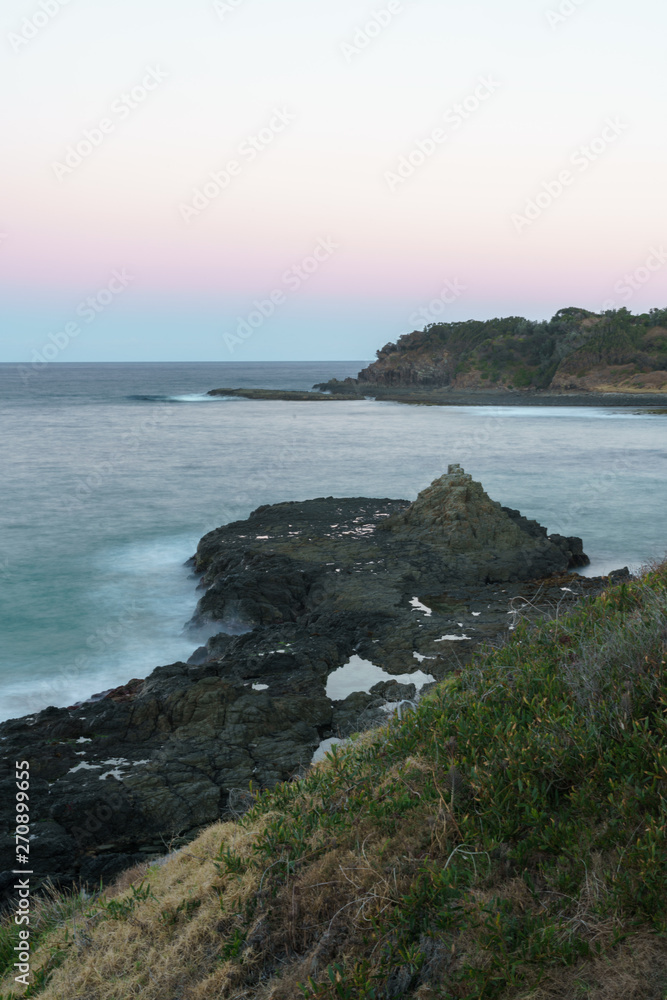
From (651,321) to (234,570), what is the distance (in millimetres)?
103184

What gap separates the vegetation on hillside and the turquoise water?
84.7 feet

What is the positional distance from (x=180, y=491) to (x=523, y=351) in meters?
87.9

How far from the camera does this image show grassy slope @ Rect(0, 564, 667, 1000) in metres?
3.62

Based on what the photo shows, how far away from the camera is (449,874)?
13.5 ft

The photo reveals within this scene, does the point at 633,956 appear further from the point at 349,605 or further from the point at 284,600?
the point at 284,600

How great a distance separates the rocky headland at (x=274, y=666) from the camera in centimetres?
803

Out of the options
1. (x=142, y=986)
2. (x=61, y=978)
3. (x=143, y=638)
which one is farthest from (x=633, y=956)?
(x=143, y=638)

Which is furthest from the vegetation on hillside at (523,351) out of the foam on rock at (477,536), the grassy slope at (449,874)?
the grassy slope at (449,874)

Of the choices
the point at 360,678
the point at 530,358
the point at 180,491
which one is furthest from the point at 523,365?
the point at 360,678

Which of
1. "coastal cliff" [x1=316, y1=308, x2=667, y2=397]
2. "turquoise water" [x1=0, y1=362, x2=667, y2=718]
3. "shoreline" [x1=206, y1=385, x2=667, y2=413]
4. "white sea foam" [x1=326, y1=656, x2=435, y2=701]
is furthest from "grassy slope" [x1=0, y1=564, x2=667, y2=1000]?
"coastal cliff" [x1=316, y1=308, x2=667, y2=397]

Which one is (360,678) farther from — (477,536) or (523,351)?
Answer: (523,351)

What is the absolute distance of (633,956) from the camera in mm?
3389

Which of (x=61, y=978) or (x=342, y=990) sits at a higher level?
(x=342, y=990)

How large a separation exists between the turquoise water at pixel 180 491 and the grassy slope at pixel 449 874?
28.4 feet
